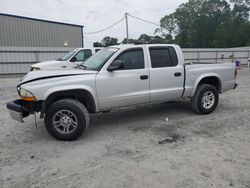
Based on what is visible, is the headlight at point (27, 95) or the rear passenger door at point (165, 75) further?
the rear passenger door at point (165, 75)

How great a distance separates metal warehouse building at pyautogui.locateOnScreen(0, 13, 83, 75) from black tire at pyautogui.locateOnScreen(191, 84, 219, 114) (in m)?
14.7

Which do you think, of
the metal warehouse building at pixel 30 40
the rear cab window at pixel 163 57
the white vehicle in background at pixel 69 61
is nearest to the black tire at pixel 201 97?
the rear cab window at pixel 163 57

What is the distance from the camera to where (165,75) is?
207 inches

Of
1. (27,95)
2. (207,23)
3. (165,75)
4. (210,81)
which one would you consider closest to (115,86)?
(165,75)

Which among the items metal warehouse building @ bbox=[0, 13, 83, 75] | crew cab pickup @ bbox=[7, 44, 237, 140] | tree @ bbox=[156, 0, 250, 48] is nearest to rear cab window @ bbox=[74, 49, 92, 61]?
crew cab pickup @ bbox=[7, 44, 237, 140]

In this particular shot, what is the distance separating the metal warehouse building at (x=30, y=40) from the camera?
55.6 feet

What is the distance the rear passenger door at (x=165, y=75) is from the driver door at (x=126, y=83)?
0.22 metres

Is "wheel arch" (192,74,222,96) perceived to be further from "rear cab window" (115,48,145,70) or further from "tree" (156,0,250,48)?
"tree" (156,0,250,48)

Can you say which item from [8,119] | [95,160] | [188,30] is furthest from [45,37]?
[188,30]

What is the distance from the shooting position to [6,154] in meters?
3.86

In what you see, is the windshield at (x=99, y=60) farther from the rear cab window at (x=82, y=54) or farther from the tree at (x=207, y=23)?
the tree at (x=207, y=23)

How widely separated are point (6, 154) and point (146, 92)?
120 inches

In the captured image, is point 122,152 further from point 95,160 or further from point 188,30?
point 188,30

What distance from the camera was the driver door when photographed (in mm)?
4609
